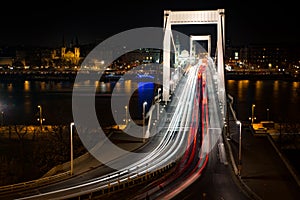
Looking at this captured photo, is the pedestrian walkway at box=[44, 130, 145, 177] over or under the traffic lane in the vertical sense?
over

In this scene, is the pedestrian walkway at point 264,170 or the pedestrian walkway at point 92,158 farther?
the pedestrian walkway at point 92,158

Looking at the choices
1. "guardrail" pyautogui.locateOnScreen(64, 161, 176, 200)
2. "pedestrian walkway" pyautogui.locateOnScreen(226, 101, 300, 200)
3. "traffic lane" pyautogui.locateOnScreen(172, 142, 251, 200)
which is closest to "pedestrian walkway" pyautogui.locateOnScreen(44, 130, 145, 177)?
"guardrail" pyautogui.locateOnScreen(64, 161, 176, 200)

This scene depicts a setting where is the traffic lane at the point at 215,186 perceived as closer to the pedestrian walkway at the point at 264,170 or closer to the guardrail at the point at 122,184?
the pedestrian walkway at the point at 264,170

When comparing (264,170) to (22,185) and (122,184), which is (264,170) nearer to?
(122,184)

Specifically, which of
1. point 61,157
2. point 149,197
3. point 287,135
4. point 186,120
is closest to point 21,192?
point 149,197

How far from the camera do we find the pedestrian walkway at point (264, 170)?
14.8ft

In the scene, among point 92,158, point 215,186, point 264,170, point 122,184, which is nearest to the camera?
point 122,184

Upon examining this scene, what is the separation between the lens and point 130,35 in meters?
51.4

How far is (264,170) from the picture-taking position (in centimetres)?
529

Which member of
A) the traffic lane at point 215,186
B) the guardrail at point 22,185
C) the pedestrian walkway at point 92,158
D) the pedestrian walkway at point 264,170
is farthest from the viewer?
the pedestrian walkway at point 92,158

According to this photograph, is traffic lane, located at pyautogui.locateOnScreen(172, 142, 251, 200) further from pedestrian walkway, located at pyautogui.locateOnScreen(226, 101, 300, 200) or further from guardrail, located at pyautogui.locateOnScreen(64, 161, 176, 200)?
guardrail, located at pyautogui.locateOnScreen(64, 161, 176, 200)

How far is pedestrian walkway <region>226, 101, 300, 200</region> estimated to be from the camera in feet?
14.8

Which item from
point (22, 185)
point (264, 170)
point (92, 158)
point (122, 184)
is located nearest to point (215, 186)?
point (264, 170)

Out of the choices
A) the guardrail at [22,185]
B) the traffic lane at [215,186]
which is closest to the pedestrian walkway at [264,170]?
the traffic lane at [215,186]
